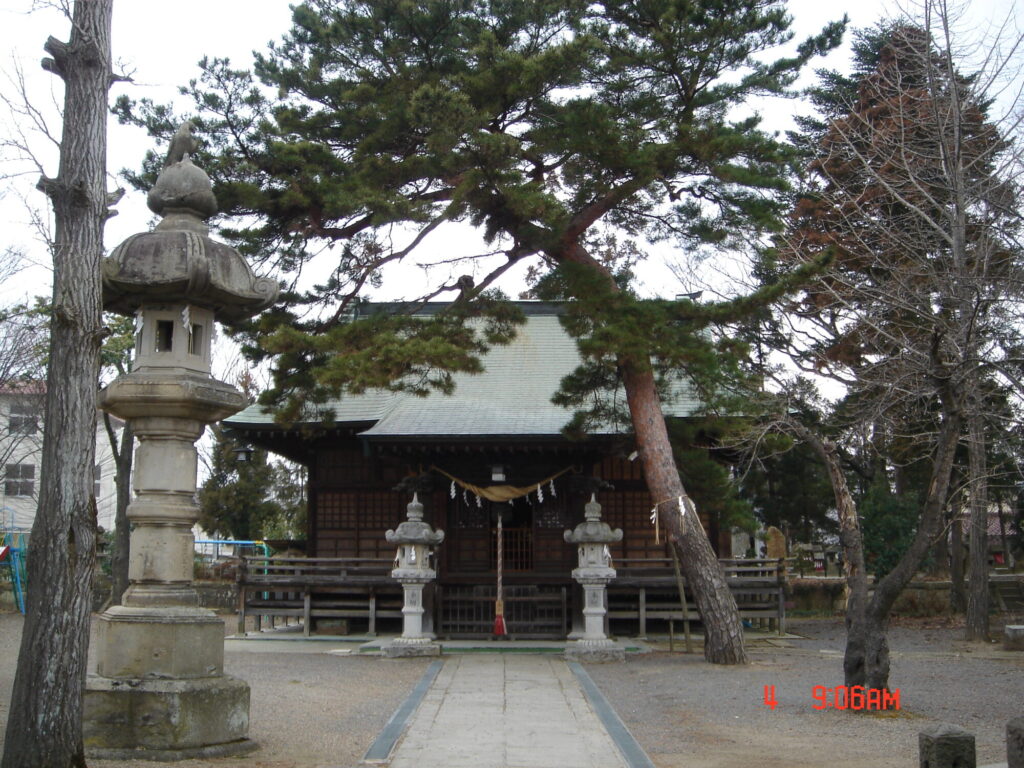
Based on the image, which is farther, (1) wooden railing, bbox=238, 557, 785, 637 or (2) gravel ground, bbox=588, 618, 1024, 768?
(1) wooden railing, bbox=238, 557, 785, 637

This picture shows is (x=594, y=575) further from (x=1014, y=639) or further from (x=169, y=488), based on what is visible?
(x=169, y=488)

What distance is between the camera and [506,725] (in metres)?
8.56

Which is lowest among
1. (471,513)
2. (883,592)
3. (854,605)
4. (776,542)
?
(776,542)

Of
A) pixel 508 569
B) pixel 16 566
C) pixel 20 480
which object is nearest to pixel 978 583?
pixel 508 569

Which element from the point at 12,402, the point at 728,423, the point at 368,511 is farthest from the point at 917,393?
the point at 12,402

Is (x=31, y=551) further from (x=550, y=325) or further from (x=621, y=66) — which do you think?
(x=550, y=325)

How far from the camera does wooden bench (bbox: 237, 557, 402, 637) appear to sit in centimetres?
1709

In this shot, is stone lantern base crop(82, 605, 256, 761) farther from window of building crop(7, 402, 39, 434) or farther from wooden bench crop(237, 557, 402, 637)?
window of building crop(7, 402, 39, 434)

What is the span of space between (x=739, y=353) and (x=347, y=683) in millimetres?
6608

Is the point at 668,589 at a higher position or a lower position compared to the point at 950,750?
lower

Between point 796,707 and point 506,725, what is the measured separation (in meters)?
3.10

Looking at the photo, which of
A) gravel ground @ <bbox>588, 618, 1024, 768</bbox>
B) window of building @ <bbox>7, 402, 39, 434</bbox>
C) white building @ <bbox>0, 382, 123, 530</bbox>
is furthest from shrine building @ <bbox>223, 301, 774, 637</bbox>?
white building @ <bbox>0, 382, 123, 530</bbox>

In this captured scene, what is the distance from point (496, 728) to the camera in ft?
27.6

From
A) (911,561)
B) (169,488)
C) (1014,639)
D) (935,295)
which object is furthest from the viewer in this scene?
(1014,639)
